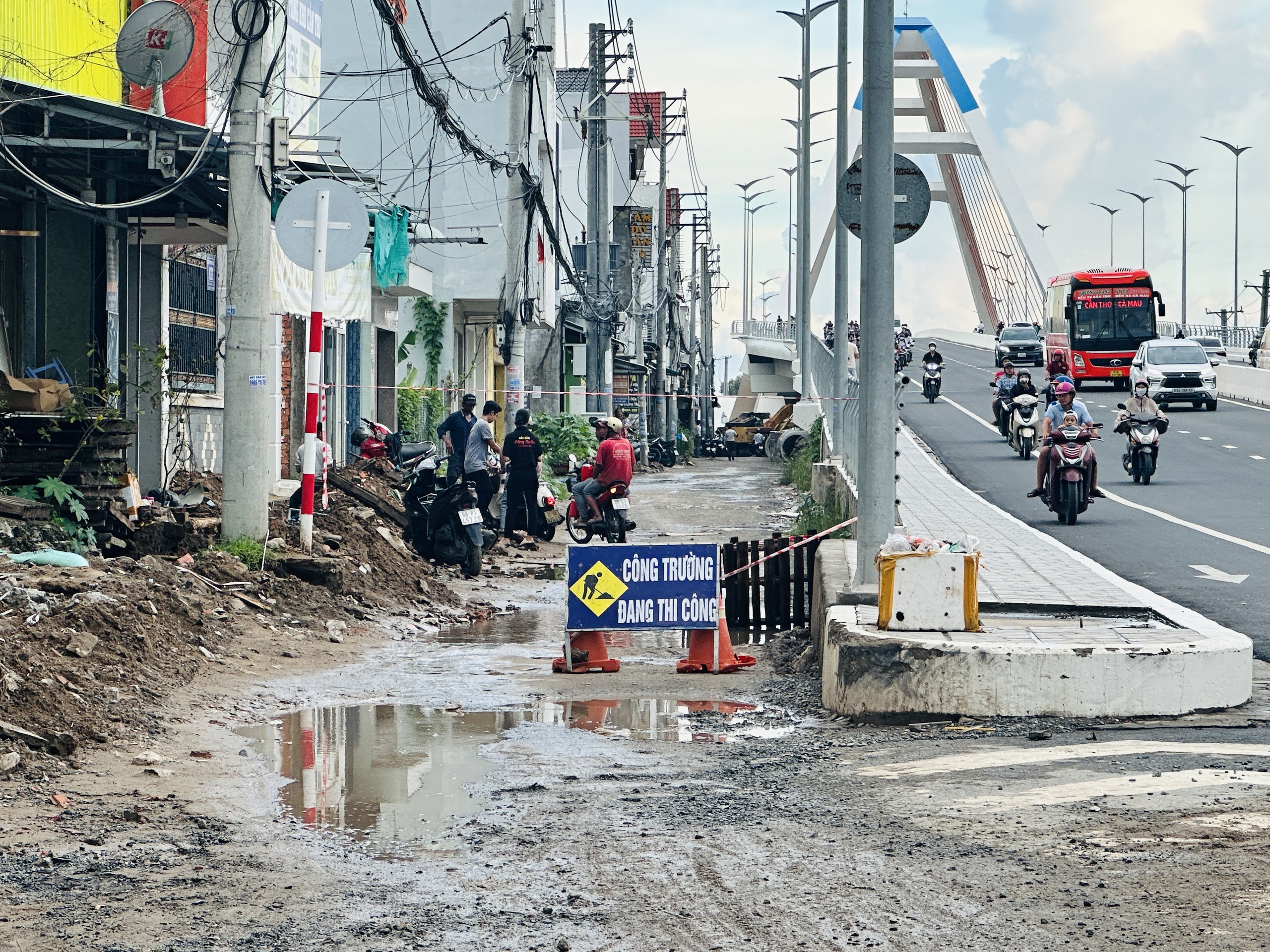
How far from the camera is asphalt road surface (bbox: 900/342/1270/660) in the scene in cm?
1418

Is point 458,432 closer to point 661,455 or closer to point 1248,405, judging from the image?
point 661,455

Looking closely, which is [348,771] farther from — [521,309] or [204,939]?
[521,309]

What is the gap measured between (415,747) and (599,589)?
3.02 m

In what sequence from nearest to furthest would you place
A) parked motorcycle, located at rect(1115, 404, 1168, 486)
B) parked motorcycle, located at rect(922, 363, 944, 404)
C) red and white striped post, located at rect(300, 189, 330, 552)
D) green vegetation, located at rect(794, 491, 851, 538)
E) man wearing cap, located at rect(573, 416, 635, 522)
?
red and white striped post, located at rect(300, 189, 330, 552) → green vegetation, located at rect(794, 491, 851, 538) → man wearing cap, located at rect(573, 416, 635, 522) → parked motorcycle, located at rect(1115, 404, 1168, 486) → parked motorcycle, located at rect(922, 363, 944, 404)

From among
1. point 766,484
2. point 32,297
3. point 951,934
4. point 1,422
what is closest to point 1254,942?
point 951,934

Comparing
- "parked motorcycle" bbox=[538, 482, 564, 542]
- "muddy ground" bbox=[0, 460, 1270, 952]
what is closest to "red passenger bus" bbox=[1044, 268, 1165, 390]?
"parked motorcycle" bbox=[538, 482, 564, 542]

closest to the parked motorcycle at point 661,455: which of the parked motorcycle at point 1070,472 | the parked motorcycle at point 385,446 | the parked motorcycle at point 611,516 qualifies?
the parked motorcycle at point 385,446

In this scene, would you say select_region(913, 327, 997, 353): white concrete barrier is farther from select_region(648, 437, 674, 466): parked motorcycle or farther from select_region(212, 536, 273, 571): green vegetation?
select_region(212, 536, 273, 571): green vegetation

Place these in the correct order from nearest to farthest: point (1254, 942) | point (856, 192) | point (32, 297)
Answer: point (1254, 942)
point (856, 192)
point (32, 297)

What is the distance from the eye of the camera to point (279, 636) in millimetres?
10742

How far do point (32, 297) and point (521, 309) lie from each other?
35.1 feet

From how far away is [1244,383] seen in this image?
50.1 meters

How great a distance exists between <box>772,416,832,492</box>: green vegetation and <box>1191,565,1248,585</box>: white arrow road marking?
1317 cm

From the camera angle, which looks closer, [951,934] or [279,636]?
[951,934]
